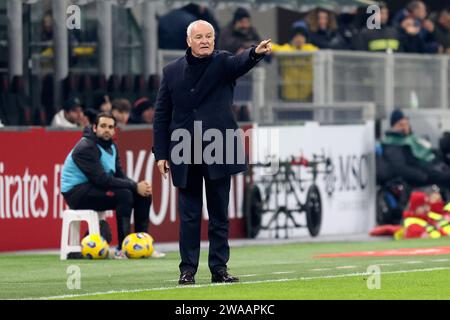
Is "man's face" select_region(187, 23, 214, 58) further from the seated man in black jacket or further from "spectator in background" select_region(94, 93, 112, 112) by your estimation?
"spectator in background" select_region(94, 93, 112, 112)

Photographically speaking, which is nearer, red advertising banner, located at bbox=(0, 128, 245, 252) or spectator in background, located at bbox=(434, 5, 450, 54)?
red advertising banner, located at bbox=(0, 128, 245, 252)

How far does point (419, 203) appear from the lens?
2553 cm

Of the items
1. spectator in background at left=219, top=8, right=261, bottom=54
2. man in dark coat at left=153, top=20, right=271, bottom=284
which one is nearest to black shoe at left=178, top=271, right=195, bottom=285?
man in dark coat at left=153, top=20, right=271, bottom=284

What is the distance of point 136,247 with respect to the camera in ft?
64.3

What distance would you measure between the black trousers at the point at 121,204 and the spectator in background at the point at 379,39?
10790mm

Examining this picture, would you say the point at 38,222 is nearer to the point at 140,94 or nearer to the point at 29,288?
the point at 140,94

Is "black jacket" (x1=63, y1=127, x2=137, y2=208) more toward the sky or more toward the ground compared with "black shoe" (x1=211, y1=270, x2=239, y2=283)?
more toward the sky

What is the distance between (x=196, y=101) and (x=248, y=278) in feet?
5.43

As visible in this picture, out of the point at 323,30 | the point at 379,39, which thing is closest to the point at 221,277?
the point at 323,30

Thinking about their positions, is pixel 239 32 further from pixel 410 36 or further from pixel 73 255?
pixel 73 255

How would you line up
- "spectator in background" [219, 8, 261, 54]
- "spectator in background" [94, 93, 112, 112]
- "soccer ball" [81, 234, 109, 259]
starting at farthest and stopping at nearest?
"spectator in background" [219, 8, 261, 54], "spectator in background" [94, 93, 112, 112], "soccer ball" [81, 234, 109, 259]

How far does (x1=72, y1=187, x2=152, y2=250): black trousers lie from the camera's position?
20.1 metres

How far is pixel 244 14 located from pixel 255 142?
11.6ft

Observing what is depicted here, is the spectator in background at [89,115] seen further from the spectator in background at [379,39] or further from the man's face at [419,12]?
the man's face at [419,12]
